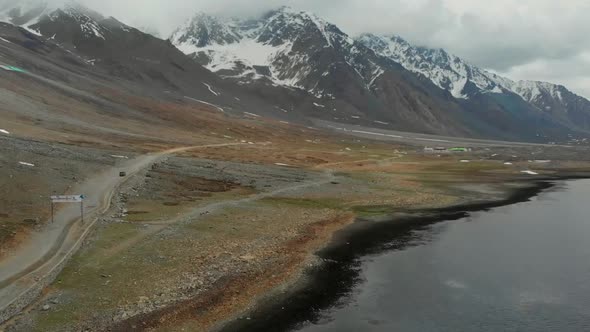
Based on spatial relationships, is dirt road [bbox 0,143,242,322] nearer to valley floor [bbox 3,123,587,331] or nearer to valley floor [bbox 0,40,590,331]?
valley floor [bbox 0,40,590,331]

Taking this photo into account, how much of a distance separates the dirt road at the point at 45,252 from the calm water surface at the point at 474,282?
62.3 feet

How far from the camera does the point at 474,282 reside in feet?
153

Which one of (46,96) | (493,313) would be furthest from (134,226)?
(46,96)

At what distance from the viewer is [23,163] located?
241 feet

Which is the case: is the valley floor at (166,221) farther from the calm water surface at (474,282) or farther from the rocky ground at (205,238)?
the calm water surface at (474,282)

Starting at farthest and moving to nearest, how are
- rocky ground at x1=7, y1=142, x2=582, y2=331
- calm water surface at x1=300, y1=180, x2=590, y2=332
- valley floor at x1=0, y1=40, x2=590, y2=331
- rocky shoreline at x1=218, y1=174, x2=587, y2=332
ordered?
calm water surface at x1=300, y1=180, x2=590, y2=332, rocky shoreline at x1=218, y1=174, x2=587, y2=332, valley floor at x1=0, y1=40, x2=590, y2=331, rocky ground at x1=7, y1=142, x2=582, y2=331

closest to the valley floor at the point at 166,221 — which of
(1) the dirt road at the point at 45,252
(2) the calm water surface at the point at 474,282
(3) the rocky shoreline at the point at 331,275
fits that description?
(1) the dirt road at the point at 45,252

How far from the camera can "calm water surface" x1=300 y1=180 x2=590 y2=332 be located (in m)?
38.0

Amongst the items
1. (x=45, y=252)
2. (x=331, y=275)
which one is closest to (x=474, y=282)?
(x=331, y=275)

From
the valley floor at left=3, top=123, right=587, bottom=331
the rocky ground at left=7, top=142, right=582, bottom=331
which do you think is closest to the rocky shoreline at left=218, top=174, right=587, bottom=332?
the valley floor at left=3, top=123, right=587, bottom=331

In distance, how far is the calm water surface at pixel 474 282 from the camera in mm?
38000

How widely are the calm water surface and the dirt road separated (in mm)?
18982

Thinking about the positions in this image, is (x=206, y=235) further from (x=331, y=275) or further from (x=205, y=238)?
(x=331, y=275)

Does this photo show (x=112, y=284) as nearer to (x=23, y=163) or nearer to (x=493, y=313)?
(x=493, y=313)
